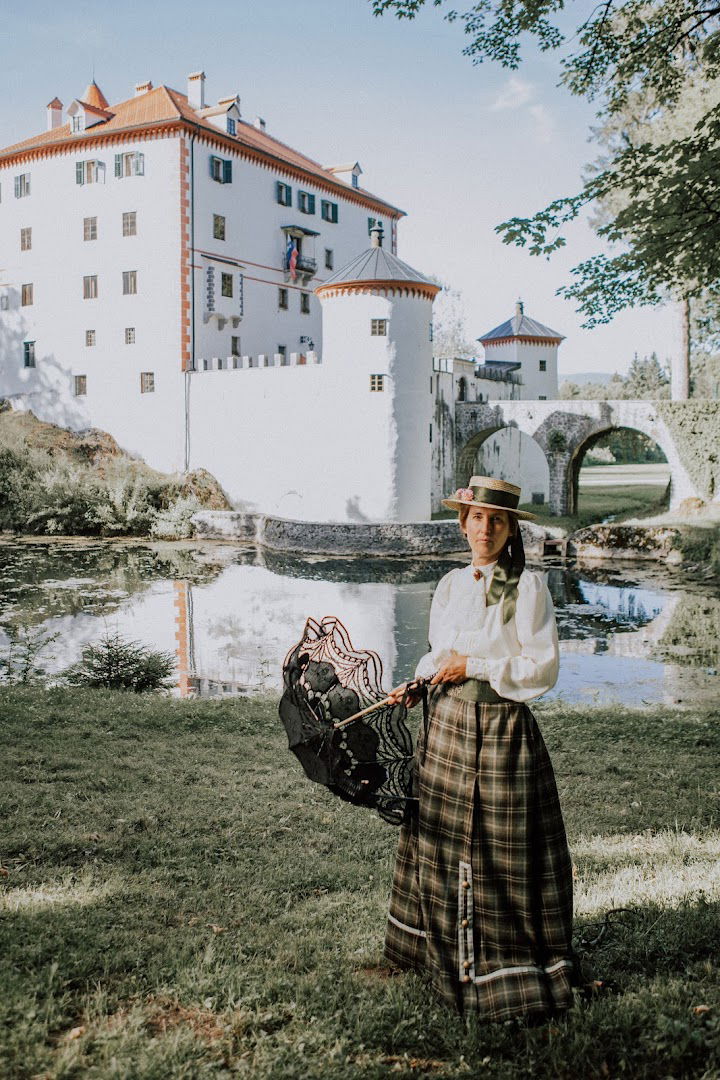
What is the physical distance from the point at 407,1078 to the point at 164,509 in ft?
92.2

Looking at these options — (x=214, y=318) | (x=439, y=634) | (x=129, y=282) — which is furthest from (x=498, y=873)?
(x=129, y=282)

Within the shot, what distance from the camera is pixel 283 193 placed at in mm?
35000

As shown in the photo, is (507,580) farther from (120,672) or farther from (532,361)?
(532,361)

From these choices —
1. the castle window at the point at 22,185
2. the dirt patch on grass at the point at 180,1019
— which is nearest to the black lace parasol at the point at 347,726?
the dirt patch on grass at the point at 180,1019

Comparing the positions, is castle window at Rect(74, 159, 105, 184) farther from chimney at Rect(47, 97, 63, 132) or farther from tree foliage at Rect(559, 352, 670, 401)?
tree foliage at Rect(559, 352, 670, 401)

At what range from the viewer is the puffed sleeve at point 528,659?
9.78 feet

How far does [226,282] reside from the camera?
1289 inches

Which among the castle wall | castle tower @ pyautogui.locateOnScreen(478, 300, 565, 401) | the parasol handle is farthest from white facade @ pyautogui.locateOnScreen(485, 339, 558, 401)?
the parasol handle

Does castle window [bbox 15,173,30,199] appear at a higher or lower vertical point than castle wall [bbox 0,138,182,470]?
higher

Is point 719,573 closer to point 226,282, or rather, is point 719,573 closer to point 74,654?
point 74,654

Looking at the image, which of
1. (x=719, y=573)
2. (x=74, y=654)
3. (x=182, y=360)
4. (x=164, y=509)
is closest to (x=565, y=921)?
(x=74, y=654)

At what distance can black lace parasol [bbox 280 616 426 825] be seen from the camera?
10.5 feet

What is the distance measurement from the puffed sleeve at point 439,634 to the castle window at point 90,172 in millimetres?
33169

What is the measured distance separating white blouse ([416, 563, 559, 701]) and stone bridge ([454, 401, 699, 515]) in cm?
2643
